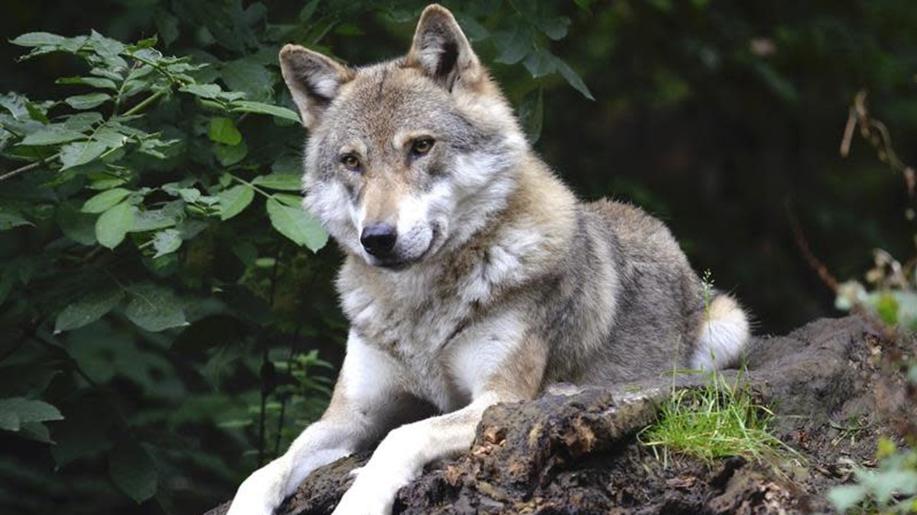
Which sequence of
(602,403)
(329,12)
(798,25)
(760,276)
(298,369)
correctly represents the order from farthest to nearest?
(760,276), (798,25), (298,369), (329,12), (602,403)

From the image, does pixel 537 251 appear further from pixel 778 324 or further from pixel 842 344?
pixel 778 324

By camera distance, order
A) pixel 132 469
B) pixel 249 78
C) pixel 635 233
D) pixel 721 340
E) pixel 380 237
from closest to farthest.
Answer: pixel 380 237 → pixel 249 78 → pixel 132 469 → pixel 721 340 → pixel 635 233

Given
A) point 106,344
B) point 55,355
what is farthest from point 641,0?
point 55,355

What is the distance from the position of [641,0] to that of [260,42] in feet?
13.1

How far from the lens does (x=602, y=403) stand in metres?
4.47

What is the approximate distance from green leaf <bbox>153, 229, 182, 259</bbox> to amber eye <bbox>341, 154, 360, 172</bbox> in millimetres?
761

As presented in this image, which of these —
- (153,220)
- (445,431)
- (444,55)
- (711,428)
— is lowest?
(445,431)

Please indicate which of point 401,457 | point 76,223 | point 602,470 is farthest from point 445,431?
point 76,223

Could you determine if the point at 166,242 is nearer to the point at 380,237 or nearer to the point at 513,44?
the point at 380,237

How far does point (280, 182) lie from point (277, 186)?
0.06 meters

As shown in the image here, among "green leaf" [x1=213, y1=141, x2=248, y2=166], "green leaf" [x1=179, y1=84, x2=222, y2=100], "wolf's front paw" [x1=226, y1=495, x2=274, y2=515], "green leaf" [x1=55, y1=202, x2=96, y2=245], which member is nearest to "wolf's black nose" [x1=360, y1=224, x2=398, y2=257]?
"green leaf" [x1=179, y1=84, x2=222, y2=100]

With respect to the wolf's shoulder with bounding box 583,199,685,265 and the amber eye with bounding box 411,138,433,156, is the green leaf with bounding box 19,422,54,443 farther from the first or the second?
the wolf's shoulder with bounding box 583,199,685,265

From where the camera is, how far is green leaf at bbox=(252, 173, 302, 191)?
5.82 meters

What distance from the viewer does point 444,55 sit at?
5867 millimetres
